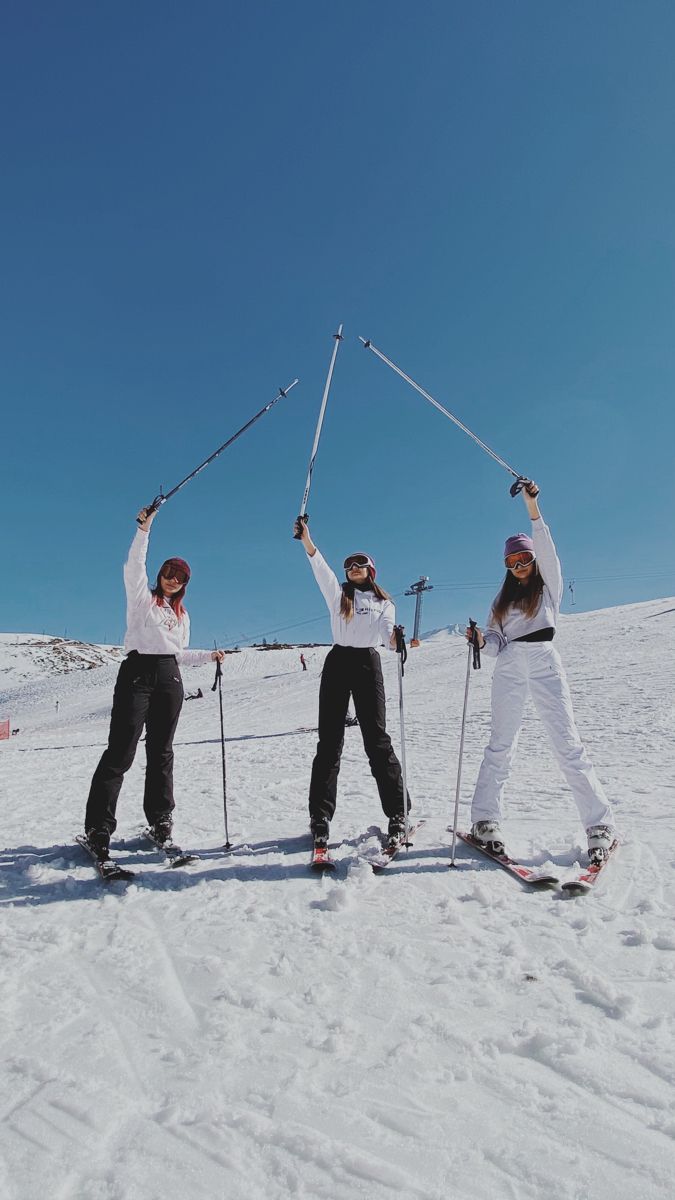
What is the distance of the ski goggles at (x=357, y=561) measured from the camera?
5.50 m

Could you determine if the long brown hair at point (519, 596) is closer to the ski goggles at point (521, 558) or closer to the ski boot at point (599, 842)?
the ski goggles at point (521, 558)

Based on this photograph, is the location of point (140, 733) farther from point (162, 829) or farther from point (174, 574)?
point (174, 574)

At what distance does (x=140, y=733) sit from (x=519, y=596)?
11.3ft

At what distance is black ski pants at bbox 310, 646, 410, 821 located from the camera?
497 centimetres

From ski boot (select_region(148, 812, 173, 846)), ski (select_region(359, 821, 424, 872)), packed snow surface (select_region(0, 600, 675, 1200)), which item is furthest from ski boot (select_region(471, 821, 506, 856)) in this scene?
ski boot (select_region(148, 812, 173, 846))

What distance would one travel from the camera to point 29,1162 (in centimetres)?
183

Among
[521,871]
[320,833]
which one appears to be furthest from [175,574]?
[521,871]

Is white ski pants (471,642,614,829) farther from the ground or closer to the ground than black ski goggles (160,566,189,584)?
closer to the ground

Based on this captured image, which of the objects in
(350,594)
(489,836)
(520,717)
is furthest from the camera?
(350,594)

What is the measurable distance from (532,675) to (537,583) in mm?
781

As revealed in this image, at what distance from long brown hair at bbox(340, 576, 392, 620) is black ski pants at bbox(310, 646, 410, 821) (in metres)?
0.36

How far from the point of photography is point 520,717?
500 centimetres

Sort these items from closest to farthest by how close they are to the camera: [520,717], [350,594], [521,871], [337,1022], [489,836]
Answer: [337,1022], [521,871], [489,836], [520,717], [350,594]

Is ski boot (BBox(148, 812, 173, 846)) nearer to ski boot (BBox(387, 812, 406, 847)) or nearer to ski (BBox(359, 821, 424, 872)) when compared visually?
ski (BBox(359, 821, 424, 872))
